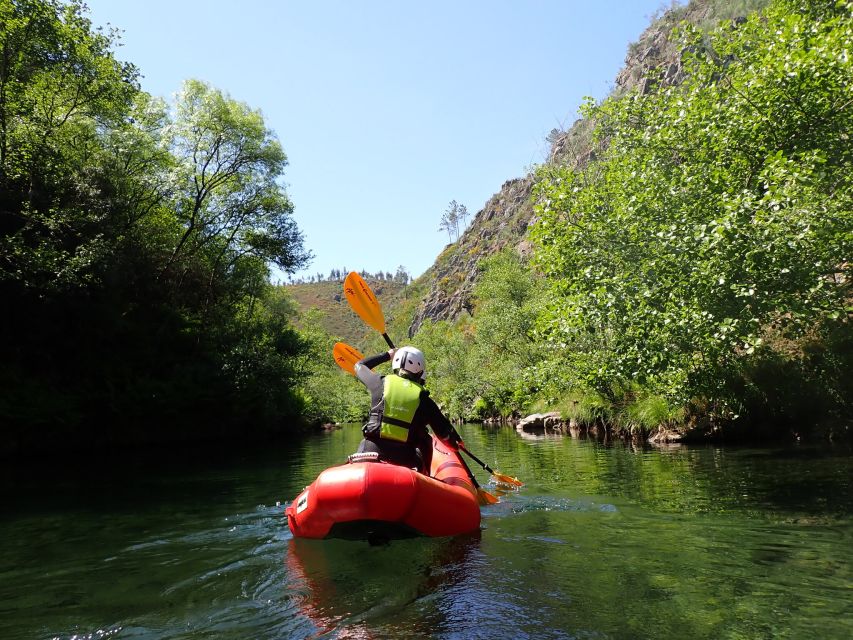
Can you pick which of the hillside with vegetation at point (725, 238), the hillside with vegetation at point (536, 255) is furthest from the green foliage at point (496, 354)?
the hillside with vegetation at point (725, 238)

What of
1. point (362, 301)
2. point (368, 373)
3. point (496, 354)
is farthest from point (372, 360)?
point (496, 354)

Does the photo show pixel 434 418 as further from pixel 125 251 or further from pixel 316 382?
pixel 316 382

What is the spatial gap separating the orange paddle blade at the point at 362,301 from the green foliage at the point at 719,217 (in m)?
3.36

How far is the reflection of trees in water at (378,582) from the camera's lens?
2.91m

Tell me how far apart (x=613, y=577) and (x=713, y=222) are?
5.18m

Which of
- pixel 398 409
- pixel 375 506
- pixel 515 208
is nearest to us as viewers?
pixel 375 506

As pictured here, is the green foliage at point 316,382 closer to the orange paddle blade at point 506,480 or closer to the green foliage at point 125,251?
the green foliage at point 125,251

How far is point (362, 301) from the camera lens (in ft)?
26.9

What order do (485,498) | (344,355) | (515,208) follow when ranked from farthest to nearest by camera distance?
(515,208) < (344,355) < (485,498)

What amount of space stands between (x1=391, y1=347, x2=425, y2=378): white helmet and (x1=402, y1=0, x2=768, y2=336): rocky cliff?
166 ft

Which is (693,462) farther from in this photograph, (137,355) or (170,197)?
(170,197)

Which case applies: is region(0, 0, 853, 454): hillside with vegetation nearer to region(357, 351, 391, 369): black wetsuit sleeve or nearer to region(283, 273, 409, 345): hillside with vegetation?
region(357, 351, 391, 369): black wetsuit sleeve

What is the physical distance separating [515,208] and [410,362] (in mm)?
93211

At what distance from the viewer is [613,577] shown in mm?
3555
